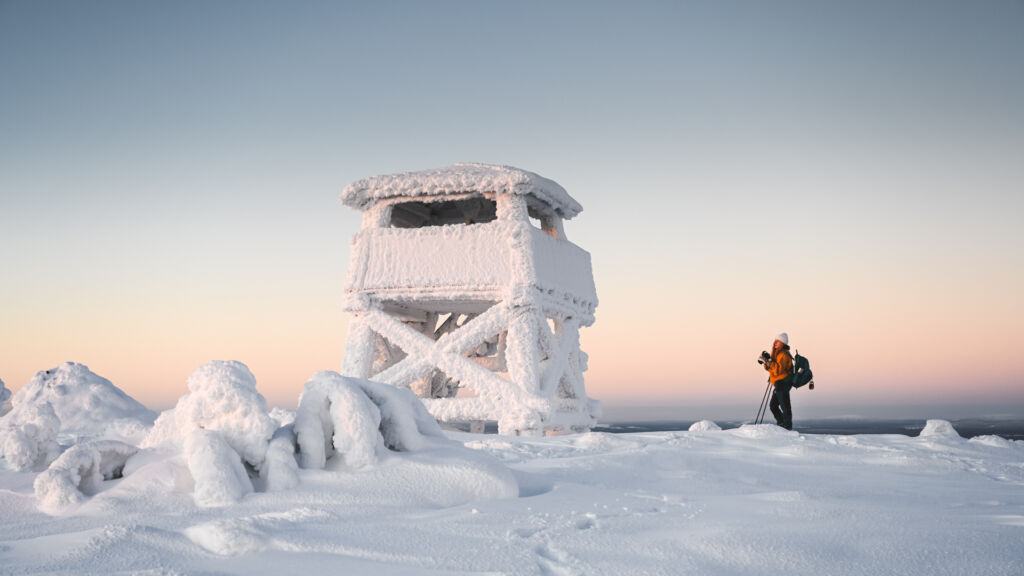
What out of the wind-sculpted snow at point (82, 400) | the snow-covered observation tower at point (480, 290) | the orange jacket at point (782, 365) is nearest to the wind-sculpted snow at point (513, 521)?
the wind-sculpted snow at point (82, 400)

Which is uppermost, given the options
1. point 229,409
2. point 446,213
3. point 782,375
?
point 446,213

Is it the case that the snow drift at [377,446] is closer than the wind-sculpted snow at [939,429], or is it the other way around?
the snow drift at [377,446]

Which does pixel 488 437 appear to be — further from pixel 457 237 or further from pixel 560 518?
pixel 457 237

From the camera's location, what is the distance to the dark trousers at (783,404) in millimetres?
10172

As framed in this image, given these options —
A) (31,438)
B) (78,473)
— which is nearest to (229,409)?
(78,473)

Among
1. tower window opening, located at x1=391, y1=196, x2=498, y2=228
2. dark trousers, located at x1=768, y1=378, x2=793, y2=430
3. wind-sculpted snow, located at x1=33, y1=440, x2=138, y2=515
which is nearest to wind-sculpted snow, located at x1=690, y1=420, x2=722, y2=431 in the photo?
dark trousers, located at x1=768, y1=378, x2=793, y2=430

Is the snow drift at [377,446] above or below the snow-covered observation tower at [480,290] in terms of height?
below

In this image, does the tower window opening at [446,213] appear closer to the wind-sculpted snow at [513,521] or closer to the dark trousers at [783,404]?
the dark trousers at [783,404]

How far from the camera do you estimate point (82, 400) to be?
28.6ft

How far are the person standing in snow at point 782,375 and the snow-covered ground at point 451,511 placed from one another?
4.32m

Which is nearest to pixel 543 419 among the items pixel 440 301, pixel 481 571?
pixel 440 301

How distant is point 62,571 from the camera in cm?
271

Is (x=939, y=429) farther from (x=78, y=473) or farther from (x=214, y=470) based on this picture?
(x=78, y=473)

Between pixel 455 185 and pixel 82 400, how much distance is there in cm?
585
